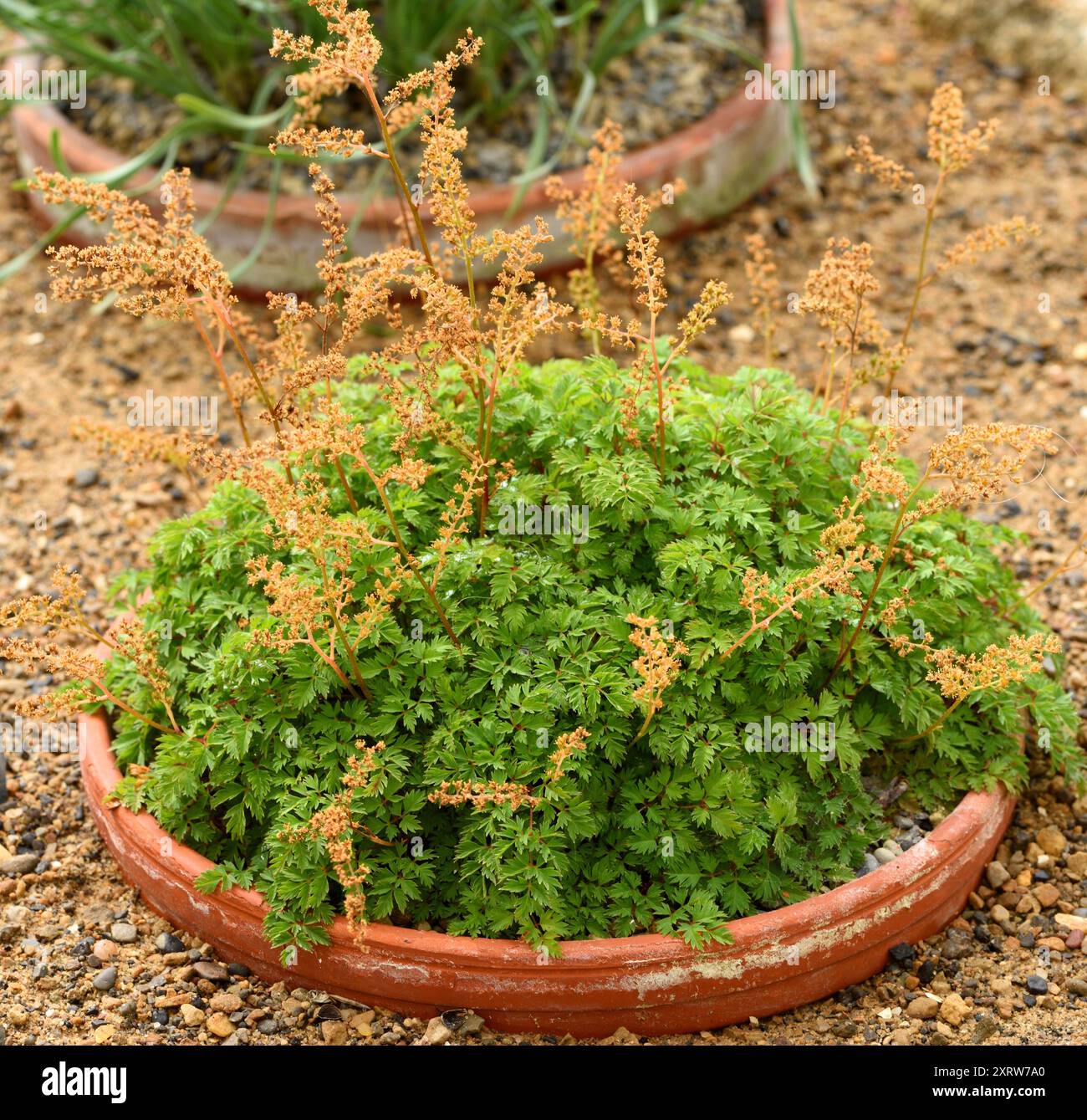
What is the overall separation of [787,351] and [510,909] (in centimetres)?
314

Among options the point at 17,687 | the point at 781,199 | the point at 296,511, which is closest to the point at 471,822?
the point at 296,511

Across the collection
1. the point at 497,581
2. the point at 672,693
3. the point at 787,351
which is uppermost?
the point at 787,351

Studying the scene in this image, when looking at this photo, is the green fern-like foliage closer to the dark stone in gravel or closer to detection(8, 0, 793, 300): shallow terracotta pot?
the dark stone in gravel

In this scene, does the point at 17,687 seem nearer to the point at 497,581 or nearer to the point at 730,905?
the point at 497,581

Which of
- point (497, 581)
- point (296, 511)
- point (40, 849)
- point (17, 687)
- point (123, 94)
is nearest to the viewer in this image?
point (296, 511)

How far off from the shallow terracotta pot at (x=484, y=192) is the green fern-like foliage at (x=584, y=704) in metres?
2.15

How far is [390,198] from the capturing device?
5.68 metres

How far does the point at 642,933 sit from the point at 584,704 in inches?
19.9

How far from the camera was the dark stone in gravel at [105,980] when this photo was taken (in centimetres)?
323

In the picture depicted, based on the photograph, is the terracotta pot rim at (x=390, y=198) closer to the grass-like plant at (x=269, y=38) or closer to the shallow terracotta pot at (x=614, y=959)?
the grass-like plant at (x=269, y=38)

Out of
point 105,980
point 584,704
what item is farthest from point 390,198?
point 105,980

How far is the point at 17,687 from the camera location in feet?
13.7

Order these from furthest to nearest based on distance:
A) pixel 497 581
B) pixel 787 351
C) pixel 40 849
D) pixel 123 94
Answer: pixel 123 94 → pixel 787 351 → pixel 40 849 → pixel 497 581

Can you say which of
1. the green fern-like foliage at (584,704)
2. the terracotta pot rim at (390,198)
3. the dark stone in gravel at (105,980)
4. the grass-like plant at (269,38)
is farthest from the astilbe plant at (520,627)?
the grass-like plant at (269,38)
